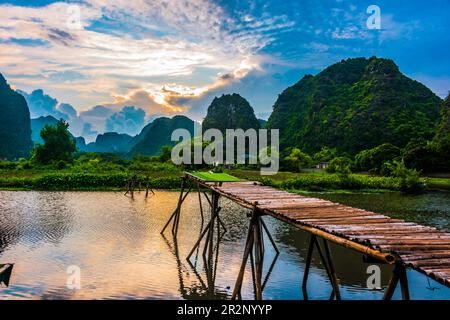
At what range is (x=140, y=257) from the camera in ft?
41.1

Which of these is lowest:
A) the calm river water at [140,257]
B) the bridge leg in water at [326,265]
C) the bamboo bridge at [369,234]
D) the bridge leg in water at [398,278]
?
the calm river water at [140,257]

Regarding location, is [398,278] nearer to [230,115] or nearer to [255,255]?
[255,255]

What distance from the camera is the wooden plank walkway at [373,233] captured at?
487 centimetres

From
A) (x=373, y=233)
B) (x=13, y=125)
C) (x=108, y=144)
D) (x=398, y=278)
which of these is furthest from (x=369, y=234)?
(x=108, y=144)

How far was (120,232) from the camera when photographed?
1602 cm

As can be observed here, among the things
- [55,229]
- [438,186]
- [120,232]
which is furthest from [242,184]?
[438,186]

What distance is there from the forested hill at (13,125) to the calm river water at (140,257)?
261 ft

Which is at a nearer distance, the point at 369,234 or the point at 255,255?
the point at 369,234

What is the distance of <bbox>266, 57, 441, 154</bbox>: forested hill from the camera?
217 feet

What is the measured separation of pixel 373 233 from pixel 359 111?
7047cm

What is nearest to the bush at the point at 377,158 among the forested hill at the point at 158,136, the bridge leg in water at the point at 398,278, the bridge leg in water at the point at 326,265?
the bridge leg in water at the point at 326,265

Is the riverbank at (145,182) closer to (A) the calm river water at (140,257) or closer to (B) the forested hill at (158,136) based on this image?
(A) the calm river water at (140,257)

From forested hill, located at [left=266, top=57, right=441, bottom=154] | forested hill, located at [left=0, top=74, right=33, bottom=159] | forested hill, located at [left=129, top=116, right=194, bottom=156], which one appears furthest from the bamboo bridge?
forested hill, located at [left=129, top=116, right=194, bottom=156]

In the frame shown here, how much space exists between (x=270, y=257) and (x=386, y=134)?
5757 cm
